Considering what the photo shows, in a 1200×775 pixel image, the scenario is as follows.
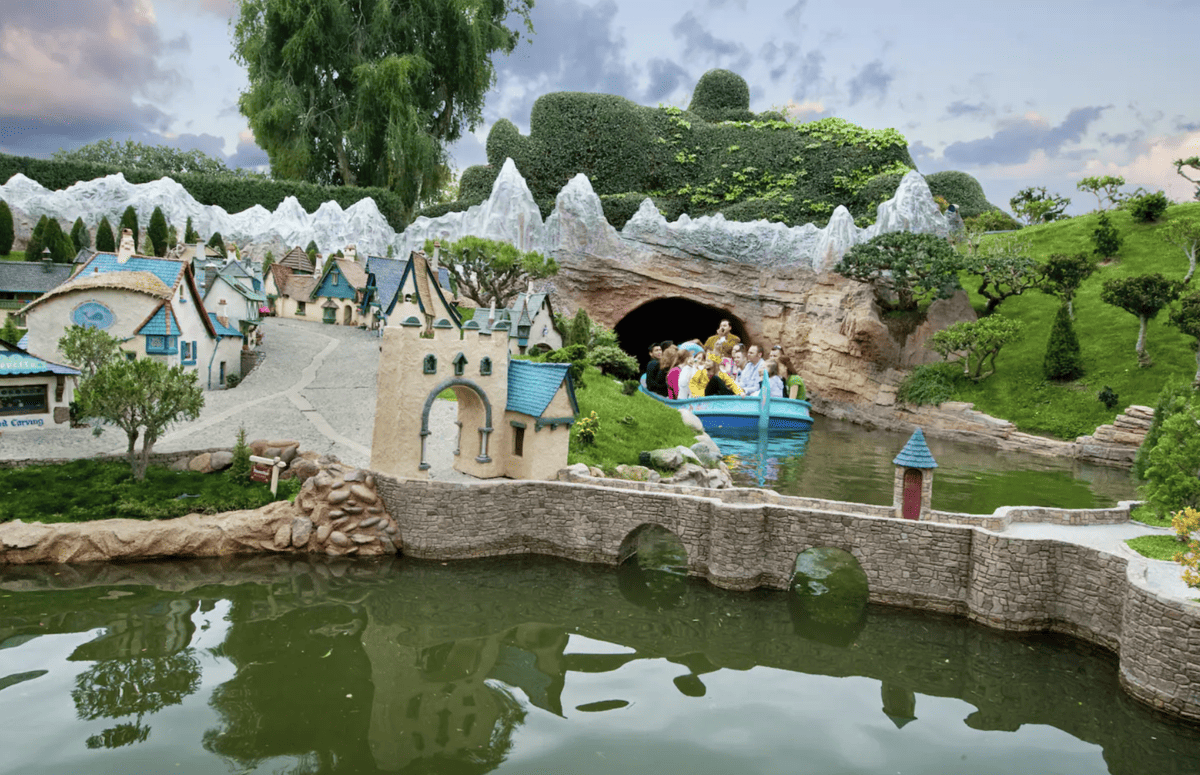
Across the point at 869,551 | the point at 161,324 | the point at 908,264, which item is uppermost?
the point at 908,264

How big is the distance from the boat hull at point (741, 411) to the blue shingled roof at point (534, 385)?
14814 millimetres

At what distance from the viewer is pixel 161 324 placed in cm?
2594

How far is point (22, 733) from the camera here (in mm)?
11711

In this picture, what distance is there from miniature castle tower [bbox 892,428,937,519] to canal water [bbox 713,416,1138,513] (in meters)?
6.51

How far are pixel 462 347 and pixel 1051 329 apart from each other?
109 feet

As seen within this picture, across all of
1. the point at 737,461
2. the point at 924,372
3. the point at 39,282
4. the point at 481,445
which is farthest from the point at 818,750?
the point at 39,282

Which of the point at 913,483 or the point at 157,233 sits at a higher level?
the point at 157,233

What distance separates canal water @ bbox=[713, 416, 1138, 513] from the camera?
25.9 meters

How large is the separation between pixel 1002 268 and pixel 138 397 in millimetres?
38437

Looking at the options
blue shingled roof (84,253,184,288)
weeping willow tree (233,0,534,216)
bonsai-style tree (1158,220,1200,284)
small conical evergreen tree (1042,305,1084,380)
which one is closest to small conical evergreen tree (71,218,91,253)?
weeping willow tree (233,0,534,216)

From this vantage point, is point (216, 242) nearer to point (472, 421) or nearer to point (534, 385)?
point (472, 421)

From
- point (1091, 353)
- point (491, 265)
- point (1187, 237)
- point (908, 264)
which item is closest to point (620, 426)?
point (491, 265)

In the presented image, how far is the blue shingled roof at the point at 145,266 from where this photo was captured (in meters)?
27.4

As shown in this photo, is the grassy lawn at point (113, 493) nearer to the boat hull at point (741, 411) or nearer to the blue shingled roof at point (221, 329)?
the blue shingled roof at point (221, 329)
